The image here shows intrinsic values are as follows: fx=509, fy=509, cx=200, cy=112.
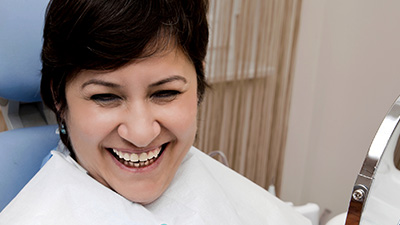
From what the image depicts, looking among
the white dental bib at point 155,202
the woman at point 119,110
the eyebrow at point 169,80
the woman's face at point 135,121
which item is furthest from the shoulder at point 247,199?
the eyebrow at point 169,80

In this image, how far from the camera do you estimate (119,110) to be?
0.96m

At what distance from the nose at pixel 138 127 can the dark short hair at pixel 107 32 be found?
0.10 metres

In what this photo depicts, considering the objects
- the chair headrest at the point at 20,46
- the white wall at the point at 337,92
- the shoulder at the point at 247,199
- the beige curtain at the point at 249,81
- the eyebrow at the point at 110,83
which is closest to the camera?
the eyebrow at the point at 110,83

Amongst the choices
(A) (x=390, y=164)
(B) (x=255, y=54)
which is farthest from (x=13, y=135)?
(B) (x=255, y=54)

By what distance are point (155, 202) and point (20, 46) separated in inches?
18.5

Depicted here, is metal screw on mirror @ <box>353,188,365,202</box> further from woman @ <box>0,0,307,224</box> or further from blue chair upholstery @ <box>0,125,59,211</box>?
blue chair upholstery @ <box>0,125,59,211</box>

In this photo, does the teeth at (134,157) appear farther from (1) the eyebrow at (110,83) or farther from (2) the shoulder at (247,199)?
(2) the shoulder at (247,199)

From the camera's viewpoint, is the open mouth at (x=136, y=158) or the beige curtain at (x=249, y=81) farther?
the beige curtain at (x=249, y=81)

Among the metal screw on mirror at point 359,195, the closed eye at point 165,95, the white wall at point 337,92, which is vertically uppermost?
the closed eye at point 165,95

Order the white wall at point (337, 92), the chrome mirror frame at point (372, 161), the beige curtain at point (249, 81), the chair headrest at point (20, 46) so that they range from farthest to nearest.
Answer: the white wall at point (337, 92), the beige curtain at point (249, 81), the chair headrest at point (20, 46), the chrome mirror frame at point (372, 161)

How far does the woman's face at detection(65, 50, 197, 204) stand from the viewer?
0.95 meters

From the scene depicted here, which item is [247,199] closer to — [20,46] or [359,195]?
[359,195]

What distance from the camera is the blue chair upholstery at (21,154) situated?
1156mm

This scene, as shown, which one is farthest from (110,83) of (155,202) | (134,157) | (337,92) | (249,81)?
(337,92)
